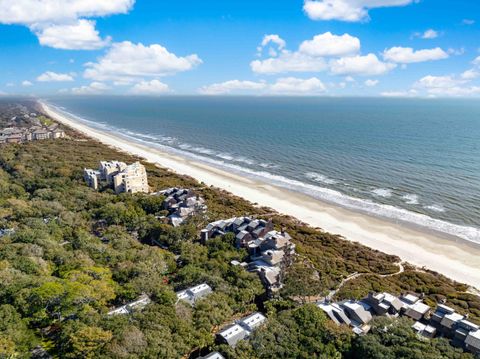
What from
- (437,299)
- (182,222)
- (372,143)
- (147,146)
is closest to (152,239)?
Result: (182,222)

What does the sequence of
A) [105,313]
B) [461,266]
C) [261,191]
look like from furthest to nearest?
[261,191]
[461,266]
[105,313]

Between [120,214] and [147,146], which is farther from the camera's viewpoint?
[147,146]

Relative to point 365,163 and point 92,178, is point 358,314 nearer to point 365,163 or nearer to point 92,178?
point 92,178

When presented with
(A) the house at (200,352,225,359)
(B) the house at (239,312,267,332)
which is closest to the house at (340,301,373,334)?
(B) the house at (239,312,267,332)

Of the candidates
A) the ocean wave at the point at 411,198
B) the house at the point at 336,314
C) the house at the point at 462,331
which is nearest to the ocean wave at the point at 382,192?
the ocean wave at the point at 411,198

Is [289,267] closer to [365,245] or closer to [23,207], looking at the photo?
[365,245]

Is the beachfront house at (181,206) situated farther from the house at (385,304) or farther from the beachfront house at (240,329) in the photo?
the house at (385,304)

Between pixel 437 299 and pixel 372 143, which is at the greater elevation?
pixel 372 143
